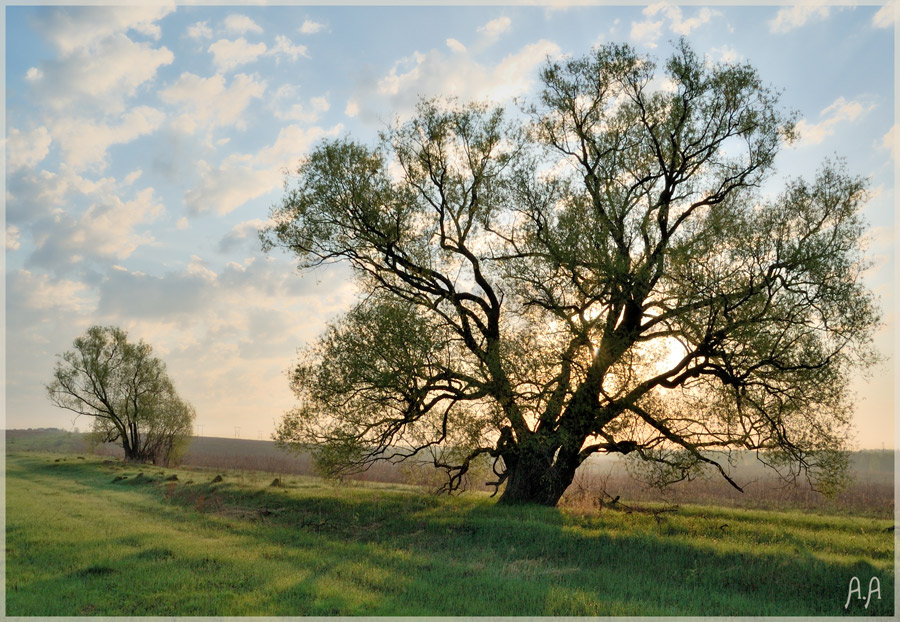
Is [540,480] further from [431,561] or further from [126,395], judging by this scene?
[126,395]

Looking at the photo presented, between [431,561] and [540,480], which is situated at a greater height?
[540,480]

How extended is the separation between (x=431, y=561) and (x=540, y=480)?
31.4 feet

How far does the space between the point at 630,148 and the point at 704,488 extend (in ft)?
86.0

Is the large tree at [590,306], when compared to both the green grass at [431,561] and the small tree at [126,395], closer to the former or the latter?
the green grass at [431,561]

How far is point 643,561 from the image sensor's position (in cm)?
1573

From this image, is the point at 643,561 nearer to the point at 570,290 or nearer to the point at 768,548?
the point at 768,548

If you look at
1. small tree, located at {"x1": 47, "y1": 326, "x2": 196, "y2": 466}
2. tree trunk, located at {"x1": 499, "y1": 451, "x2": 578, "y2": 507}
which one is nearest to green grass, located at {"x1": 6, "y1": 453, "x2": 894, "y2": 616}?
tree trunk, located at {"x1": 499, "y1": 451, "x2": 578, "y2": 507}

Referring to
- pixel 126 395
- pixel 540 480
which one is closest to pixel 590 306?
pixel 540 480

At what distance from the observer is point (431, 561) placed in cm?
1565

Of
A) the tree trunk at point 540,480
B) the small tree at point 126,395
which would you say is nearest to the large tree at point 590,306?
the tree trunk at point 540,480

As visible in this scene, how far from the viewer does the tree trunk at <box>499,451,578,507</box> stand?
2394 cm

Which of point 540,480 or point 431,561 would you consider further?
point 540,480

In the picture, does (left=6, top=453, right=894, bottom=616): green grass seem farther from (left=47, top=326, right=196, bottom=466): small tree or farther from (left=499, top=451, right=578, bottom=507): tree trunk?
(left=47, top=326, right=196, bottom=466): small tree

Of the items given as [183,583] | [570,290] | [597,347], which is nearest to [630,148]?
[570,290]
